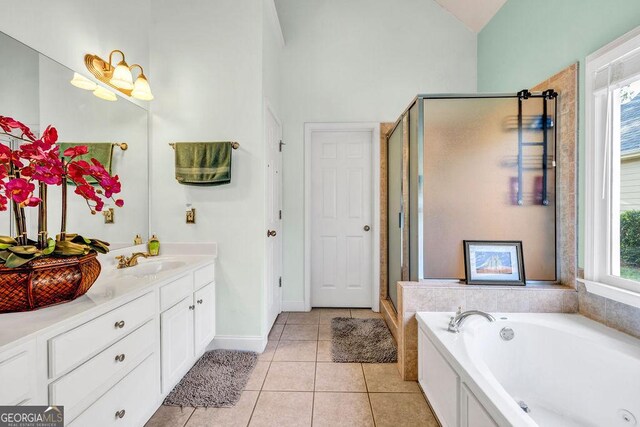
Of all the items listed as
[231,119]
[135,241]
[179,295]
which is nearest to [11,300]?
[179,295]

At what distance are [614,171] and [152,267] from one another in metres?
2.92

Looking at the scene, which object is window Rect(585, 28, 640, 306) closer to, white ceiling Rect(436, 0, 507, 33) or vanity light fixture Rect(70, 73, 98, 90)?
white ceiling Rect(436, 0, 507, 33)

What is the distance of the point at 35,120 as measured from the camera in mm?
1356

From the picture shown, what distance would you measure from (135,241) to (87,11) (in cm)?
151

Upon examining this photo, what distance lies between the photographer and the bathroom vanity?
874 millimetres

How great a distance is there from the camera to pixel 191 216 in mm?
2184

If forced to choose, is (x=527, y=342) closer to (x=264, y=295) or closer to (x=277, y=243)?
(x=264, y=295)

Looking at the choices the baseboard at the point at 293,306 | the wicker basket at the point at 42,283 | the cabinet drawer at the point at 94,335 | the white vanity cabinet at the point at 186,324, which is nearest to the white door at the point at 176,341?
the white vanity cabinet at the point at 186,324

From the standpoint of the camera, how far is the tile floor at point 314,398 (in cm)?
152

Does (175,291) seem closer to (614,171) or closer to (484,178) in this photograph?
(484,178)

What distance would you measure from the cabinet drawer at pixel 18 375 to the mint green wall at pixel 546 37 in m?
2.69

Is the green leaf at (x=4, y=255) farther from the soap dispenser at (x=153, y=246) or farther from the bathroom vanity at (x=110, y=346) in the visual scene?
the soap dispenser at (x=153, y=246)

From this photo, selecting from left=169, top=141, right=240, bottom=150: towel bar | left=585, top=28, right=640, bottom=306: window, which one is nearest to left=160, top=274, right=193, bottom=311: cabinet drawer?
left=169, top=141, right=240, bottom=150: towel bar

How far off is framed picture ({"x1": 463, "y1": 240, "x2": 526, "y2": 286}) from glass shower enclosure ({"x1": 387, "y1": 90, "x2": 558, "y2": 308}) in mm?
49
